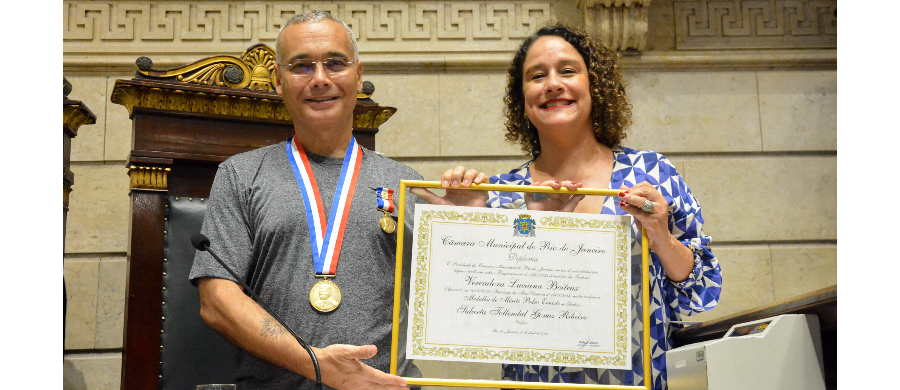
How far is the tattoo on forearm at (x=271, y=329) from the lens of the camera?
1.74 meters

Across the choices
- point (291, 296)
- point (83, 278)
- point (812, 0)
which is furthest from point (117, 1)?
point (812, 0)

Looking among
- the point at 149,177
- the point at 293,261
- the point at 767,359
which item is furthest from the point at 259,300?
the point at 149,177

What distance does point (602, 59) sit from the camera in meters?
2.30

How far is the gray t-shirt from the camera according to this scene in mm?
1833

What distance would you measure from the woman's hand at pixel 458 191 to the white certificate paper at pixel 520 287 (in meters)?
0.06

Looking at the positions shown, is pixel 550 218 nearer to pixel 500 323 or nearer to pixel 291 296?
pixel 500 323

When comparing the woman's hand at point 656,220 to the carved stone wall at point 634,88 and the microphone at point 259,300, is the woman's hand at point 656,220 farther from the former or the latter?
the carved stone wall at point 634,88

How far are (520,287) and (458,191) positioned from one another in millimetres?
316

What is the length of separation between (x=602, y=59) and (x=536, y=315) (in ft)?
3.12

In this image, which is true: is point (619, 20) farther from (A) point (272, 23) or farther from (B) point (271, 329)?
(B) point (271, 329)

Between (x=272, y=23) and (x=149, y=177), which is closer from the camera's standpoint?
(x=149, y=177)

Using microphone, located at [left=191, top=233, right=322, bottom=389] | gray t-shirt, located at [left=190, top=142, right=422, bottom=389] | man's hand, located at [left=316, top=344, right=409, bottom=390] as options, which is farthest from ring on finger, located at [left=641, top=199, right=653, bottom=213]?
microphone, located at [left=191, top=233, right=322, bottom=389]

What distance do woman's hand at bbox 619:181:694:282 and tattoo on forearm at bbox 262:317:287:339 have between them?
96 centimetres

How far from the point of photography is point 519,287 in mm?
1826
